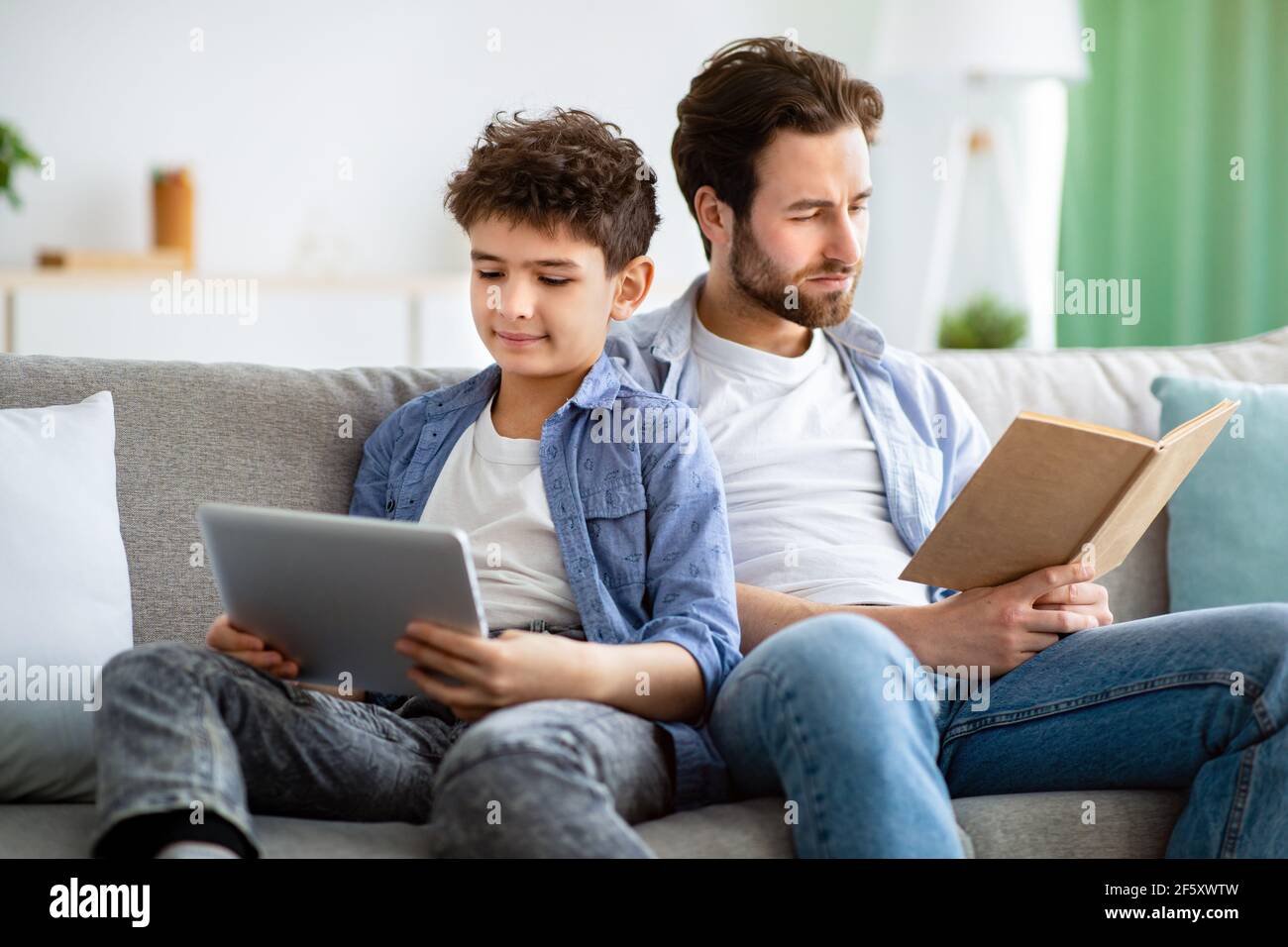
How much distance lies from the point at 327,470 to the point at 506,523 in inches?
13.8

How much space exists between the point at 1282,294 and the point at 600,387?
116 inches

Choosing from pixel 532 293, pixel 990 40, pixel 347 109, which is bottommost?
pixel 532 293

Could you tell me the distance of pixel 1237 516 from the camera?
6.09 feet

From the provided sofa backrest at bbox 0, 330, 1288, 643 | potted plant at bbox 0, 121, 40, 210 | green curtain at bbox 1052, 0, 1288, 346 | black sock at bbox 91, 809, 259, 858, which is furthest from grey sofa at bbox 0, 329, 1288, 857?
potted plant at bbox 0, 121, 40, 210

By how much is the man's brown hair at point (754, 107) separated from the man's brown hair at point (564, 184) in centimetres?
25

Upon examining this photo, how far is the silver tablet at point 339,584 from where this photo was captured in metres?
1.12

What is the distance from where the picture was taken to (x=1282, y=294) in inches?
149

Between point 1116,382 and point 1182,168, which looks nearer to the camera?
point 1116,382

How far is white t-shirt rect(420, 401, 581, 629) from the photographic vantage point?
4.69 feet

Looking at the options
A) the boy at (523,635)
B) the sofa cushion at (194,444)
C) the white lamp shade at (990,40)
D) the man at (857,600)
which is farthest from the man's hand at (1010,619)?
the white lamp shade at (990,40)

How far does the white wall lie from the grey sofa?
2.45 m

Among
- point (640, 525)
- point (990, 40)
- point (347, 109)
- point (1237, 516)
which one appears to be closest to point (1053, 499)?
point (640, 525)

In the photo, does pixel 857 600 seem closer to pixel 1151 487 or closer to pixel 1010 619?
pixel 1010 619

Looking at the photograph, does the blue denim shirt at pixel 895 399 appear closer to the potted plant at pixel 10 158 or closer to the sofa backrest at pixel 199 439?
the sofa backrest at pixel 199 439
